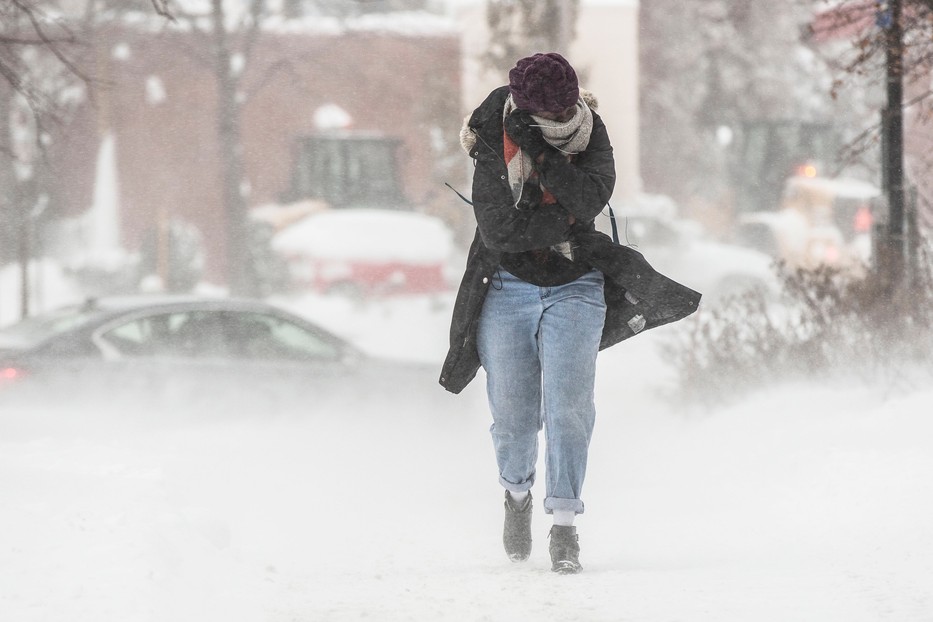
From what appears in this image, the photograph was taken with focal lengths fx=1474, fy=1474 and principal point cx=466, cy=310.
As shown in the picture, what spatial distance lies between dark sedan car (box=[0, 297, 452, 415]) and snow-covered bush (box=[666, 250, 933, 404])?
203 centimetres

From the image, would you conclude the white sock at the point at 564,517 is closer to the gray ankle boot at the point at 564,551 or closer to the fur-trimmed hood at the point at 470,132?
the gray ankle boot at the point at 564,551

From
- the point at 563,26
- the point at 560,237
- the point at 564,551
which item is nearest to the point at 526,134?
the point at 560,237

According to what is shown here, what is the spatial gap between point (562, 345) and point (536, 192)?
519mm

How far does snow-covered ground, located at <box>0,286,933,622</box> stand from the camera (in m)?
4.33

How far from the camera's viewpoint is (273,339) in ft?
35.1

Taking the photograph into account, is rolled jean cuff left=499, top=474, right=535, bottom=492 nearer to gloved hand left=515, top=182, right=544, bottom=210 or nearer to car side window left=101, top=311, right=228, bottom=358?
gloved hand left=515, top=182, right=544, bottom=210

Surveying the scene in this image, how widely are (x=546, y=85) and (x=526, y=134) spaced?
0.18 m

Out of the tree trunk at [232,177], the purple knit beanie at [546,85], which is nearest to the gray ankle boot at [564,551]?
the purple knit beanie at [546,85]

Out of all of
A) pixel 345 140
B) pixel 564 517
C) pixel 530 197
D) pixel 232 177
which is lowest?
pixel 564 517

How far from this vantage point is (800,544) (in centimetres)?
575

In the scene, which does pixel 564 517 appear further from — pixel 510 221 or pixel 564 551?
pixel 510 221

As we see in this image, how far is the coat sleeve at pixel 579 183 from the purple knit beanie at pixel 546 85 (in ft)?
0.54

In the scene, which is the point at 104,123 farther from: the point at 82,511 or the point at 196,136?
the point at 82,511

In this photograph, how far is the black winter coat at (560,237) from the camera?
477cm
